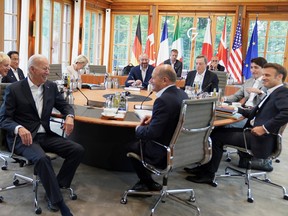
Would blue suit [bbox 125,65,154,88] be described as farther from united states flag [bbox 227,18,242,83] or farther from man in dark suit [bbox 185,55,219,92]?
united states flag [bbox 227,18,242,83]

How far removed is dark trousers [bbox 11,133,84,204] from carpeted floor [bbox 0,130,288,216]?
Result: 23cm

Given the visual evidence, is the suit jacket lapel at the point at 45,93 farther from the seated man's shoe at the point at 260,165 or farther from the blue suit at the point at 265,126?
the seated man's shoe at the point at 260,165

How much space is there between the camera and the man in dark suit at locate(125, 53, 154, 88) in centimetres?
498

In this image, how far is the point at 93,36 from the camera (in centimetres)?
891

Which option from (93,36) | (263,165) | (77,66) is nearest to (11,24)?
(77,66)

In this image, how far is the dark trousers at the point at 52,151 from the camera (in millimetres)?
2267

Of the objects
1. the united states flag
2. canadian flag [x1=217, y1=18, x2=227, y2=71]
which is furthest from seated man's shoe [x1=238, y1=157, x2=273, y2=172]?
canadian flag [x1=217, y1=18, x2=227, y2=71]

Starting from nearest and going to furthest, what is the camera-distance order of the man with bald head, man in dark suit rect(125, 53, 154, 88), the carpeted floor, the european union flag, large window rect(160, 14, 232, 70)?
the carpeted floor < the man with bald head < man in dark suit rect(125, 53, 154, 88) < the european union flag < large window rect(160, 14, 232, 70)

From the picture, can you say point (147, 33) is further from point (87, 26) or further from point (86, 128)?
point (86, 128)

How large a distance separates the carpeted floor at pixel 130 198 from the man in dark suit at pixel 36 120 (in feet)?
0.72

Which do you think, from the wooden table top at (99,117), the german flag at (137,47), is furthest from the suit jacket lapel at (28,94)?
the german flag at (137,47)

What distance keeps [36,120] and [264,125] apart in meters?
1.85

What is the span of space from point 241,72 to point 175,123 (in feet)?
20.0

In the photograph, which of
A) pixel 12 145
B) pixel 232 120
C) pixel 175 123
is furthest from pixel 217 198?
pixel 12 145
